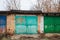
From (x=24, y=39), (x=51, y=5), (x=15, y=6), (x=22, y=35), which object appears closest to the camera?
(x=24, y=39)

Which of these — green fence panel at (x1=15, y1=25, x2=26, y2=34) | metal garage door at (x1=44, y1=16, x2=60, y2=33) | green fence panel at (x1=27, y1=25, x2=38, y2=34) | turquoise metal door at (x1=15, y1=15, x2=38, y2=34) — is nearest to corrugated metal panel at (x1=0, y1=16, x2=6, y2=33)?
turquoise metal door at (x1=15, y1=15, x2=38, y2=34)

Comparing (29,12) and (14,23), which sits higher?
(29,12)

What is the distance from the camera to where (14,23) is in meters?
18.4

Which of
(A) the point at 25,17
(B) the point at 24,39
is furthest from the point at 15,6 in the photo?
(B) the point at 24,39

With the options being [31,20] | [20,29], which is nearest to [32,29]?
[31,20]

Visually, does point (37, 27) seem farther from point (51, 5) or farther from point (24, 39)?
point (51, 5)

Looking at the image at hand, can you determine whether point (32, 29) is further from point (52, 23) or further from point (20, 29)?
point (52, 23)

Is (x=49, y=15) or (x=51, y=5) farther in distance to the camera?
(x=51, y=5)

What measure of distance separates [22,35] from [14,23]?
1.73m

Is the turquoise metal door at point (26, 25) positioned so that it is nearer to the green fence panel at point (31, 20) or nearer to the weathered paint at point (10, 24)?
the green fence panel at point (31, 20)

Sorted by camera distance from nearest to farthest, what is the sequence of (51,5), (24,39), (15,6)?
(24,39) < (51,5) < (15,6)

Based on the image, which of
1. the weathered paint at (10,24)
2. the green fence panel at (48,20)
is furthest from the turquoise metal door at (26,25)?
the green fence panel at (48,20)

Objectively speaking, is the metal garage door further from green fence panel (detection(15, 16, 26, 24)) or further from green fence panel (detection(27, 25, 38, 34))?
green fence panel (detection(15, 16, 26, 24))

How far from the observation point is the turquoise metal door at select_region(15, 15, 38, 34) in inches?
727
